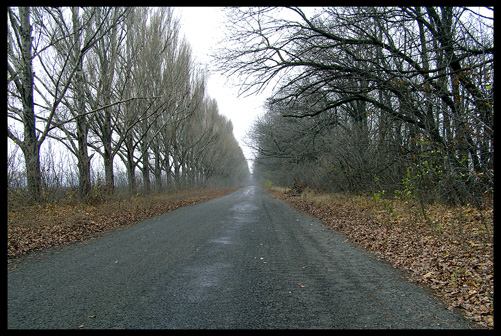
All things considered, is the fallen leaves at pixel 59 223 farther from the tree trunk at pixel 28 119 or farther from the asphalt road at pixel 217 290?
the tree trunk at pixel 28 119

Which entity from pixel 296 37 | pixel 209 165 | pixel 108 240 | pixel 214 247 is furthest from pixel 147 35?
pixel 209 165

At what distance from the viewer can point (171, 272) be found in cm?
510

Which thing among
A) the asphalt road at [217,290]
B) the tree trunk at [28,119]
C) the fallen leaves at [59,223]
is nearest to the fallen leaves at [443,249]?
the asphalt road at [217,290]

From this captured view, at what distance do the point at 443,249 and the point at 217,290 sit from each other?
14.1ft

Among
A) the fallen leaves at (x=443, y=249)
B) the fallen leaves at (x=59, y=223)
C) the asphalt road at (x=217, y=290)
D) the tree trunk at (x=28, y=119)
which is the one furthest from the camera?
the tree trunk at (x=28, y=119)

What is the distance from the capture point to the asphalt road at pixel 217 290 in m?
3.35

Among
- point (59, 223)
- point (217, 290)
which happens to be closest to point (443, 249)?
point (217, 290)

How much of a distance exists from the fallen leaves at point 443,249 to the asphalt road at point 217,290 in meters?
0.32

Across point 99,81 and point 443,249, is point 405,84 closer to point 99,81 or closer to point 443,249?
point 443,249

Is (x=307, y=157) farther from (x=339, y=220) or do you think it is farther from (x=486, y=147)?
(x=486, y=147)

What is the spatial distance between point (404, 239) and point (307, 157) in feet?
44.4

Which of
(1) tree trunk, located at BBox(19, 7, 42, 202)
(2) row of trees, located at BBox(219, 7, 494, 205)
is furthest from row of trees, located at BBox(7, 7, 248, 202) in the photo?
(2) row of trees, located at BBox(219, 7, 494, 205)

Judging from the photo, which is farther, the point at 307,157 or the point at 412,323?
Result: the point at 307,157

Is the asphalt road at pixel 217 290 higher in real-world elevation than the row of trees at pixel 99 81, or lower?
lower
